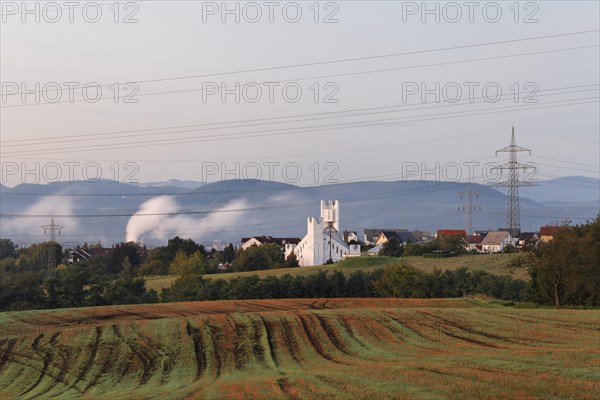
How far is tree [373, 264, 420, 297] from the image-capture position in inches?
4183

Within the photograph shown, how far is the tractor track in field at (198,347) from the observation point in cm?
5028

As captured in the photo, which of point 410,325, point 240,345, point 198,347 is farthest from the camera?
point 410,325

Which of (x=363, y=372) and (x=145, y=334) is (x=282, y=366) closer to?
(x=363, y=372)

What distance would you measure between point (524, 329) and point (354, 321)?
1258 cm

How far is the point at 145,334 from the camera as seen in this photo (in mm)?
61000

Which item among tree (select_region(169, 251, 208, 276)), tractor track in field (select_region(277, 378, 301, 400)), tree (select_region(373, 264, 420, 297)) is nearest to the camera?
tractor track in field (select_region(277, 378, 301, 400))

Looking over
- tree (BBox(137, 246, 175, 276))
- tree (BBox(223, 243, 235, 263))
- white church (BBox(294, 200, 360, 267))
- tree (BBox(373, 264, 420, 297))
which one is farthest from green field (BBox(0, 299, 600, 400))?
white church (BBox(294, 200, 360, 267))

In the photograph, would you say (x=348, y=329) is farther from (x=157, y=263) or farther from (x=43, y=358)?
(x=157, y=263)

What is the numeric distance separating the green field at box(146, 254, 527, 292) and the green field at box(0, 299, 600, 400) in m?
51.6

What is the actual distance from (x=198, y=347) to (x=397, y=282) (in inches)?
2090

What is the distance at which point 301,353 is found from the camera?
5453 centimetres

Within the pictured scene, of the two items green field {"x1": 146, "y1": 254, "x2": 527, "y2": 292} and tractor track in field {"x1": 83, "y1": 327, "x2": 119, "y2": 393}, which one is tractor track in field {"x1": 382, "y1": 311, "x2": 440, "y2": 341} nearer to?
tractor track in field {"x1": 83, "y1": 327, "x2": 119, "y2": 393}

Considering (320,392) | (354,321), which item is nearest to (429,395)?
(320,392)

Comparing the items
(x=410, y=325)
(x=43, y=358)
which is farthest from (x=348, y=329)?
(x=43, y=358)
